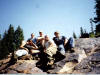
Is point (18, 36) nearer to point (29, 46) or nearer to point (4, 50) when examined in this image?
point (4, 50)

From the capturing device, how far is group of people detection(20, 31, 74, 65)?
7.22 meters

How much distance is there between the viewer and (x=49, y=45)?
7473 millimetres

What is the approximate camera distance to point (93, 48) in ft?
26.3

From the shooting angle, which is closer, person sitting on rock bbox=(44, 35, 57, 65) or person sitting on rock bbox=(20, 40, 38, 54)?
person sitting on rock bbox=(44, 35, 57, 65)

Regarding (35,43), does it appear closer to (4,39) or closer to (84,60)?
(84,60)

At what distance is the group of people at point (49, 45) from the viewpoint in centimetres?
722

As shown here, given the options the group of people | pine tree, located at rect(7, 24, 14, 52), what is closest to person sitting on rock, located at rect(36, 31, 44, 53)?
the group of people

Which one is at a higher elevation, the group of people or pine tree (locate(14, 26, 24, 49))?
pine tree (locate(14, 26, 24, 49))

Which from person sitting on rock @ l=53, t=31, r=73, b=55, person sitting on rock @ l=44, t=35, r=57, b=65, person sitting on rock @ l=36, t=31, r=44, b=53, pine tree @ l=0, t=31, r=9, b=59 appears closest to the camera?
person sitting on rock @ l=44, t=35, r=57, b=65

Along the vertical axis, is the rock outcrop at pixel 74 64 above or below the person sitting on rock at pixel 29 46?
below

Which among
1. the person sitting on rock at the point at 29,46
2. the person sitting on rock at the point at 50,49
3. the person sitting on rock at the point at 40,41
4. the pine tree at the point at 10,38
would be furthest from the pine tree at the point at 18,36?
the person sitting on rock at the point at 50,49

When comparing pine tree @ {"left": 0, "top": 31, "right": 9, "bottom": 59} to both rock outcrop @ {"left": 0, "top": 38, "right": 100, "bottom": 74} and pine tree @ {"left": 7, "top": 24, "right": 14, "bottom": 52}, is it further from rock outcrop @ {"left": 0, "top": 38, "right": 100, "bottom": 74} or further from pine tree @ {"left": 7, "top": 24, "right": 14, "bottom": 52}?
rock outcrop @ {"left": 0, "top": 38, "right": 100, "bottom": 74}

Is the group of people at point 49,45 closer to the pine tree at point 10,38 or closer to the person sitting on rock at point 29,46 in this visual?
the person sitting on rock at point 29,46

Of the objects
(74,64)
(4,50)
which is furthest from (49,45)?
(4,50)
